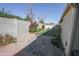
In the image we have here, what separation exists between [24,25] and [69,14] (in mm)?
964

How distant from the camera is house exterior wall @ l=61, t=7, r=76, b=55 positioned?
6.40 metres

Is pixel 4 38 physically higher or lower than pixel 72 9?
lower

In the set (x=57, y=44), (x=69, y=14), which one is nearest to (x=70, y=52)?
(x=57, y=44)

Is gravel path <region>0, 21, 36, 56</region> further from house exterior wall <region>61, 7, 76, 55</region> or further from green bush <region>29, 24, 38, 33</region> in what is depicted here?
house exterior wall <region>61, 7, 76, 55</region>

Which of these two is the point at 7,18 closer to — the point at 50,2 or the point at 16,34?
the point at 16,34

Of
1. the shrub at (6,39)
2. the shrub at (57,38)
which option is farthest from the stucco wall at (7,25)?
the shrub at (57,38)

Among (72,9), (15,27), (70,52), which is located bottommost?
(70,52)

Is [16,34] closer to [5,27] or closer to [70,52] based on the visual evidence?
[5,27]

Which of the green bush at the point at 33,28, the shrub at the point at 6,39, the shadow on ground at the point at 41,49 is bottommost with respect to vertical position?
the shadow on ground at the point at 41,49

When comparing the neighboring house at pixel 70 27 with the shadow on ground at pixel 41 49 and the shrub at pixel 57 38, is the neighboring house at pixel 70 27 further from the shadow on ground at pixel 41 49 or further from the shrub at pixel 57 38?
the shadow on ground at pixel 41 49

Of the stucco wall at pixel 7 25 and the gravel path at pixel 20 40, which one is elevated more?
the stucco wall at pixel 7 25

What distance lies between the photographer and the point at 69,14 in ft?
21.2

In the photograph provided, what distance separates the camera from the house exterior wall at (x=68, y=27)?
252 inches

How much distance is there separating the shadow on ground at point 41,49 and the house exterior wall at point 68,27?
0.18m
